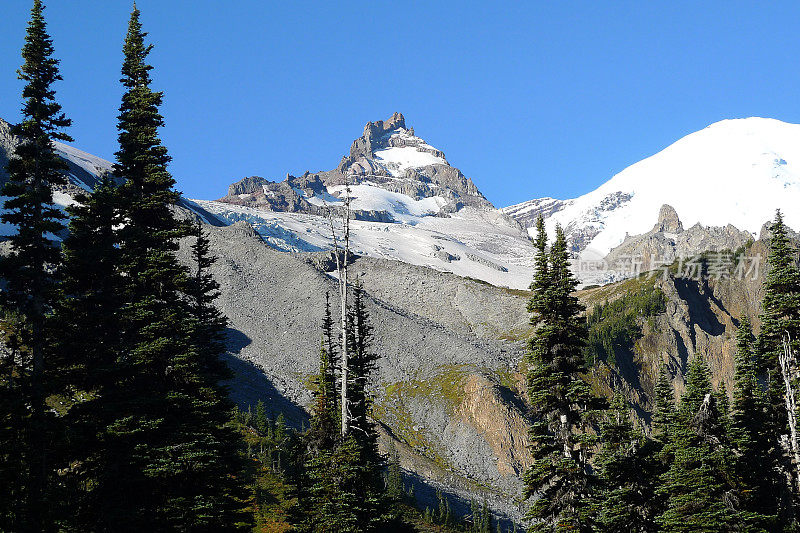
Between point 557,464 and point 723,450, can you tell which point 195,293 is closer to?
point 557,464

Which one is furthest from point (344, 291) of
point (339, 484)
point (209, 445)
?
point (209, 445)

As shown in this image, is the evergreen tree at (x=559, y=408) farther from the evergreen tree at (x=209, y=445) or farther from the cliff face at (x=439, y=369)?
the cliff face at (x=439, y=369)

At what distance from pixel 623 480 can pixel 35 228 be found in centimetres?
3364

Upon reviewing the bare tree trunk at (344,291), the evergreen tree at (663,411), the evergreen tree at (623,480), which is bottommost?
the evergreen tree at (623,480)

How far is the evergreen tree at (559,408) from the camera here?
32.2m

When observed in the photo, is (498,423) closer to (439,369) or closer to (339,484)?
(439,369)

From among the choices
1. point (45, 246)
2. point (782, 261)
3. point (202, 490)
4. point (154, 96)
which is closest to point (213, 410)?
point (202, 490)

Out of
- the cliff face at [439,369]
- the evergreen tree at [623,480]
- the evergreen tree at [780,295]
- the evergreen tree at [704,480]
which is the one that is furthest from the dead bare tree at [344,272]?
the cliff face at [439,369]

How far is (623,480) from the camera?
4056 centimetres

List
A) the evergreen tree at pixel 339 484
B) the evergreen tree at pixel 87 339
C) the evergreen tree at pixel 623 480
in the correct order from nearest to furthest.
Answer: the evergreen tree at pixel 87 339 → the evergreen tree at pixel 339 484 → the evergreen tree at pixel 623 480

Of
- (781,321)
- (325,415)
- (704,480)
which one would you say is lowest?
(704,480)

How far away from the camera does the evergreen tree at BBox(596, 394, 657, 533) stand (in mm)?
39219

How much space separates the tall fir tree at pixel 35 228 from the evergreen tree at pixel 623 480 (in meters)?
28.3

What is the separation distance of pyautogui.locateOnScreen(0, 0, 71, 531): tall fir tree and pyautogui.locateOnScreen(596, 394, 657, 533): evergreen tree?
92.8 feet
